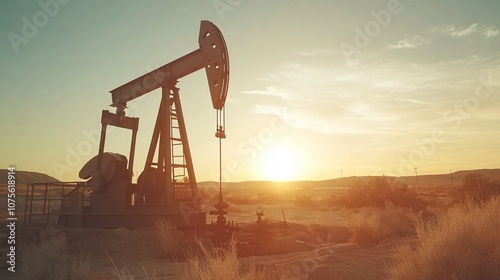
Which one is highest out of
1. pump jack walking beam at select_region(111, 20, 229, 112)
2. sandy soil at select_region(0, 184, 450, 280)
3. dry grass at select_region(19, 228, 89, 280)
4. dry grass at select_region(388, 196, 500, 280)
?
pump jack walking beam at select_region(111, 20, 229, 112)

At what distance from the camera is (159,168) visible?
10.4 m

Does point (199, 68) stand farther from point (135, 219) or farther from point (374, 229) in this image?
point (374, 229)

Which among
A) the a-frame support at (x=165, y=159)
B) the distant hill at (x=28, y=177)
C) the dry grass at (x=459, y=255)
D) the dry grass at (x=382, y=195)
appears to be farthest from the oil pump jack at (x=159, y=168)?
the distant hill at (x=28, y=177)

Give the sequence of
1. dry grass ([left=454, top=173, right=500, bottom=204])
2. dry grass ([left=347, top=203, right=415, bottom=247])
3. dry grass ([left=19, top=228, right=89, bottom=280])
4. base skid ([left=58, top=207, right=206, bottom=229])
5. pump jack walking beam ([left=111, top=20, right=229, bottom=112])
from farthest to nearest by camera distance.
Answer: dry grass ([left=454, top=173, right=500, bottom=204]) < base skid ([left=58, top=207, right=206, bottom=229]) < pump jack walking beam ([left=111, top=20, right=229, bottom=112]) < dry grass ([left=347, top=203, right=415, bottom=247]) < dry grass ([left=19, top=228, right=89, bottom=280])

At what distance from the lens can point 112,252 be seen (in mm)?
8367

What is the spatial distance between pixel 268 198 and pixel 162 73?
1120 inches

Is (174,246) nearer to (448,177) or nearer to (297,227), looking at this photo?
(297,227)

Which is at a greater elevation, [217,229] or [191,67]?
[191,67]

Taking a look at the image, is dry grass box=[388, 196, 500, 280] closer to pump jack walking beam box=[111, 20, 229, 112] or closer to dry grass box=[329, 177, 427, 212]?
pump jack walking beam box=[111, 20, 229, 112]

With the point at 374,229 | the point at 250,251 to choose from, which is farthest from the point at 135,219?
the point at 374,229

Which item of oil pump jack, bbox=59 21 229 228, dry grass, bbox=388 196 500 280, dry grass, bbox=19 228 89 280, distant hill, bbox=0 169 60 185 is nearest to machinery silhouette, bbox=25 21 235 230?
oil pump jack, bbox=59 21 229 228

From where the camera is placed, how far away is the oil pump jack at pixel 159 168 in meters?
9.45

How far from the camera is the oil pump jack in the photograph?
945 cm

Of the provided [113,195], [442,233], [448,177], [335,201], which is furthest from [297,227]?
[448,177]
